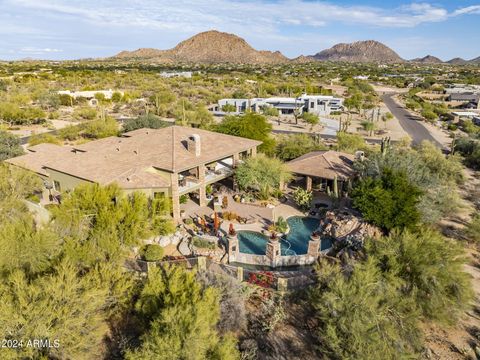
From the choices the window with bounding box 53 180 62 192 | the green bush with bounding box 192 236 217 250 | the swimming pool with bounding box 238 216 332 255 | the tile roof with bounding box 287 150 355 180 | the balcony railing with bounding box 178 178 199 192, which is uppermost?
the tile roof with bounding box 287 150 355 180

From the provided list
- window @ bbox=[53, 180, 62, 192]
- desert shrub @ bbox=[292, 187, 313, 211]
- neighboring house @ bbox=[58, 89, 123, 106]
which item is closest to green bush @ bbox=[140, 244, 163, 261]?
window @ bbox=[53, 180, 62, 192]

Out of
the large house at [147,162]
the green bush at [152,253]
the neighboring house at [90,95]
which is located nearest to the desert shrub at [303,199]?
the large house at [147,162]

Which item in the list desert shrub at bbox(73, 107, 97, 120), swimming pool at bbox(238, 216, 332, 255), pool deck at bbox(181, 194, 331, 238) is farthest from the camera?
desert shrub at bbox(73, 107, 97, 120)

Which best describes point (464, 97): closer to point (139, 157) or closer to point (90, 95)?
point (90, 95)

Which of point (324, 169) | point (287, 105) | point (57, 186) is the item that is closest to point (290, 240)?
point (324, 169)

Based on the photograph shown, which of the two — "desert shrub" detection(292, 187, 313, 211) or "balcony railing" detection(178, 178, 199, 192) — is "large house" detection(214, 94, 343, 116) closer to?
"desert shrub" detection(292, 187, 313, 211)

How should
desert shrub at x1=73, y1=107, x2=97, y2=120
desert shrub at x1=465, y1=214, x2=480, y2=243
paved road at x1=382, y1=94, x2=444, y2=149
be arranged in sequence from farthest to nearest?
desert shrub at x1=73, y1=107, x2=97, y2=120 < paved road at x1=382, y1=94, x2=444, y2=149 < desert shrub at x1=465, y1=214, x2=480, y2=243

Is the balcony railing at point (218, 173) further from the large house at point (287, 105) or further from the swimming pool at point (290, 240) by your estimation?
the large house at point (287, 105)
